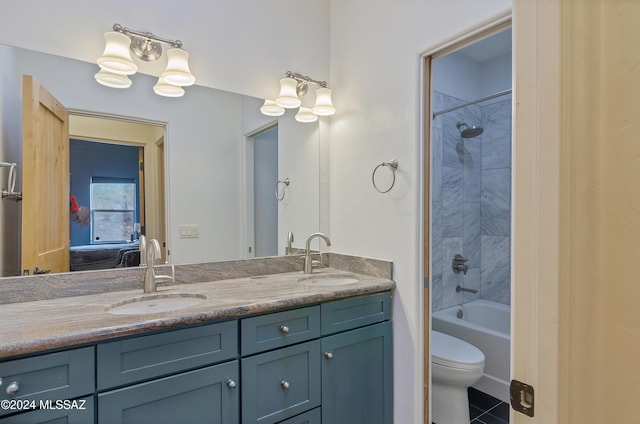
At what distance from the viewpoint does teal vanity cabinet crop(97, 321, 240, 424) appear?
44.4 inches

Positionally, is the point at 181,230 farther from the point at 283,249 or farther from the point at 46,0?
the point at 46,0

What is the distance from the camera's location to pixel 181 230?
1905 mm

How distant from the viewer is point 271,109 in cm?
217

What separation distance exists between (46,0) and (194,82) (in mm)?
669

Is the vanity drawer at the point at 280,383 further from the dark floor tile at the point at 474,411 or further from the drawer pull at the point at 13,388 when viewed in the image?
the dark floor tile at the point at 474,411

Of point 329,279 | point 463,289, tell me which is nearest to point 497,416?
point 463,289

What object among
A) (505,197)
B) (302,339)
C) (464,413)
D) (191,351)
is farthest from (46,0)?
(505,197)

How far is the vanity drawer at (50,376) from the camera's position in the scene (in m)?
0.99

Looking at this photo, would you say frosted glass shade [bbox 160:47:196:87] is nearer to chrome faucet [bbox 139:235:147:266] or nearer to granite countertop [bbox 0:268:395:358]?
chrome faucet [bbox 139:235:147:266]

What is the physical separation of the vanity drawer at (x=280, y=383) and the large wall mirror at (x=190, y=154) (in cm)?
70

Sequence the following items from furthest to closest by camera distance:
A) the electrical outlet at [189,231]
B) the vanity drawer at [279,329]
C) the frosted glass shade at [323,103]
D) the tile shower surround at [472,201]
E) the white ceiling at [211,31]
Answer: the tile shower surround at [472,201] < the frosted glass shade at [323,103] < the electrical outlet at [189,231] < the white ceiling at [211,31] < the vanity drawer at [279,329]

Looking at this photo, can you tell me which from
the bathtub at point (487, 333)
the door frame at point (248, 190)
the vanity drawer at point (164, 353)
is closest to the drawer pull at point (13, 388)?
the vanity drawer at point (164, 353)

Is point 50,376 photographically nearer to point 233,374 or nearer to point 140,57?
point 233,374

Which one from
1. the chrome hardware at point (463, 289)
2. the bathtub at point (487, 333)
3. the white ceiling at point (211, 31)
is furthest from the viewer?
the chrome hardware at point (463, 289)
